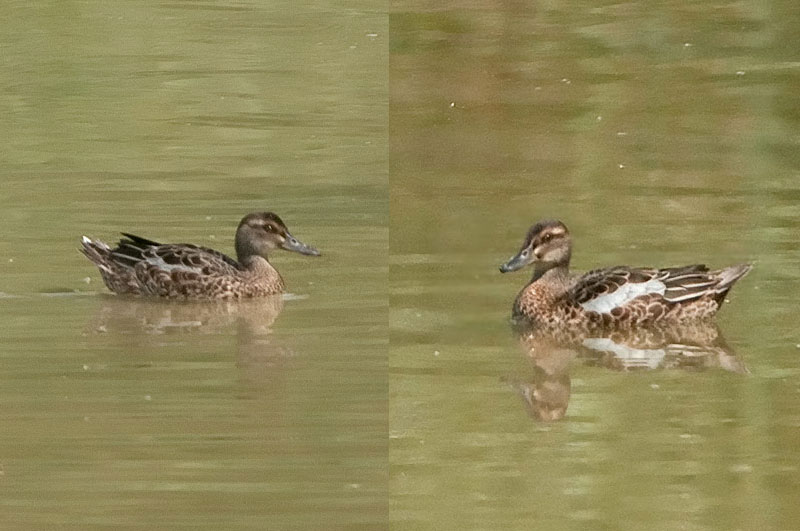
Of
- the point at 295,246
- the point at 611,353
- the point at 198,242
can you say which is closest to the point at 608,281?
the point at 611,353

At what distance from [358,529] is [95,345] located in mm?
3276

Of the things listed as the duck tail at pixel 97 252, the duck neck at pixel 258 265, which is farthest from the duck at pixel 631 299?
the duck tail at pixel 97 252

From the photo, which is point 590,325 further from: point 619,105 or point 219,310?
point 619,105

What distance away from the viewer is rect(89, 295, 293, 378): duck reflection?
36.5 ft

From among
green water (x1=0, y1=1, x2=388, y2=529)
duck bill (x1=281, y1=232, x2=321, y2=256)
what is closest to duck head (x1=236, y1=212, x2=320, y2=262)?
duck bill (x1=281, y1=232, x2=321, y2=256)

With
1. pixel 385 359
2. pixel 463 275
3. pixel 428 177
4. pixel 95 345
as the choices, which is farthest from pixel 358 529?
pixel 428 177

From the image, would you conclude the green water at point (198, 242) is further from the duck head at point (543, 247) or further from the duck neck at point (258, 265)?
the duck head at point (543, 247)

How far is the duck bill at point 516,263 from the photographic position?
473 inches

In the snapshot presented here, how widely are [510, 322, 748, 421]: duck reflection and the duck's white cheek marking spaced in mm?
143

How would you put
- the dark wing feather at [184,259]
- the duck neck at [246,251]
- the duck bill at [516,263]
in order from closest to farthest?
the duck bill at [516,263] → the dark wing feather at [184,259] → the duck neck at [246,251]

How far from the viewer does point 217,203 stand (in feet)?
47.5

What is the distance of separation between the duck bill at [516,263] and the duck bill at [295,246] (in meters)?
1.43

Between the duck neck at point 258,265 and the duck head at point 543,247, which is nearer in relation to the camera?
the duck head at point 543,247

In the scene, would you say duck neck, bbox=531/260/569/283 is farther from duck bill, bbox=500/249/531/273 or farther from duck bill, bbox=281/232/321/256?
duck bill, bbox=281/232/321/256
